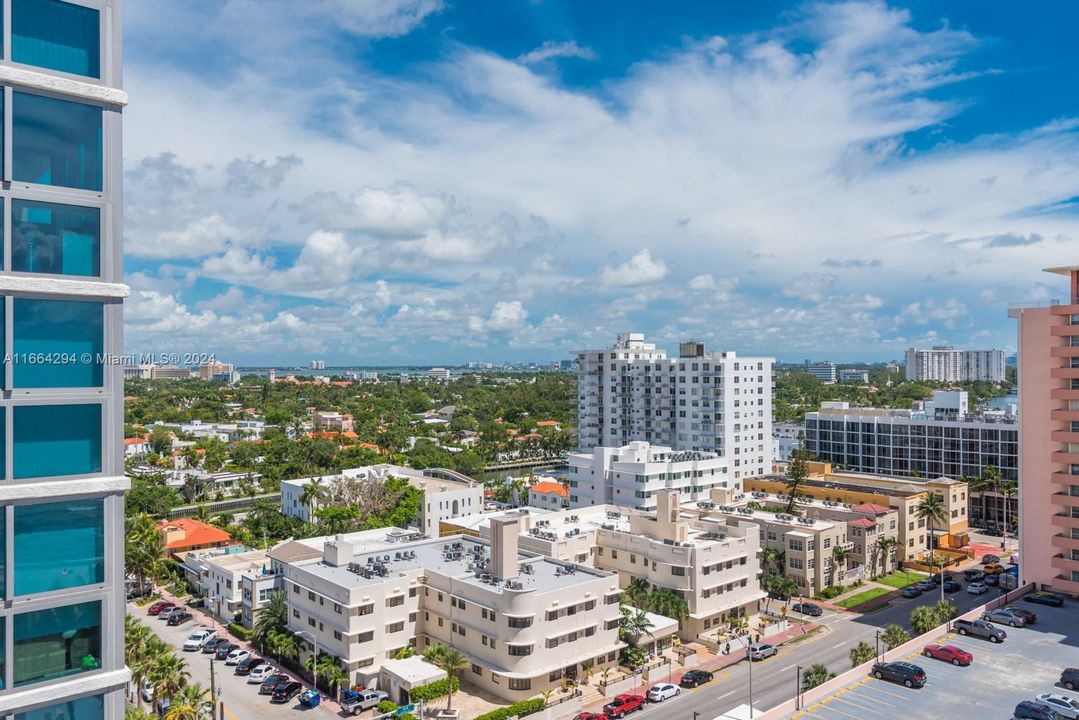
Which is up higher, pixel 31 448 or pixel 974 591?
pixel 31 448

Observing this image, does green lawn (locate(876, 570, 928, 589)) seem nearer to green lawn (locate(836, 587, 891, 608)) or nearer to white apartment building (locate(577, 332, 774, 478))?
green lawn (locate(836, 587, 891, 608))

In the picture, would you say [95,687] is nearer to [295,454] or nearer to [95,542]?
[95,542]

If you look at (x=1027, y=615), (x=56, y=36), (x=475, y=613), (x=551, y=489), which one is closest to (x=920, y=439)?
(x=551, y=489)

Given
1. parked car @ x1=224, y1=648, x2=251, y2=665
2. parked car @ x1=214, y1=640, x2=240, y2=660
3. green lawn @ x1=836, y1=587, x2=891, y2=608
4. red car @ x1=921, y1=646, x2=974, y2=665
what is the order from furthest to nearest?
green lawn @ x1=836, y1=587, x2=891, y2=608, parked car @ x1=214, y1=640, x2=240, y2=660, parked car @ x1=224, y1=648, x2=251, y2=665, red car @ x1=921, y1=646, x2=974, y2=665

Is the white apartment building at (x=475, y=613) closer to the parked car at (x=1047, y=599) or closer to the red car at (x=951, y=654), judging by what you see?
the red car at (x=951, y=654)

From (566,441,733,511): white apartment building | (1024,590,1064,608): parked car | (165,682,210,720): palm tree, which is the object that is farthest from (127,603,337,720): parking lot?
(1024,590,1064,608): parked car

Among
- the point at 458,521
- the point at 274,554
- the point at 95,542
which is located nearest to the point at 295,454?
the point at 458,521
